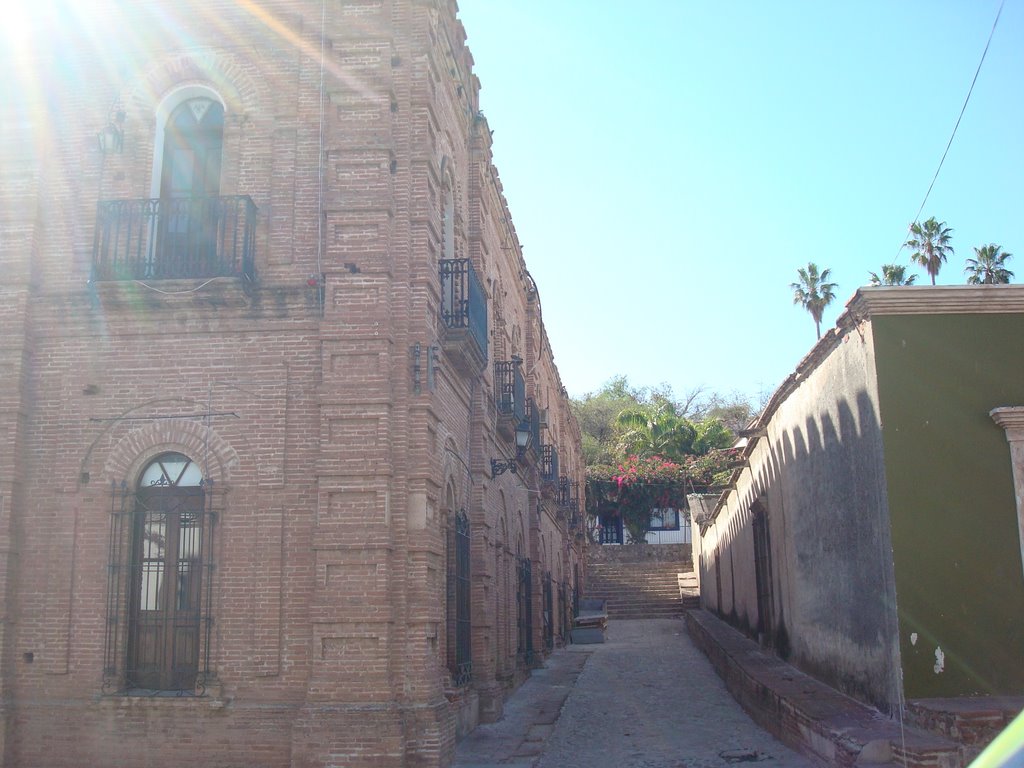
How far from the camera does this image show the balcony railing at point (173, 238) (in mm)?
11031

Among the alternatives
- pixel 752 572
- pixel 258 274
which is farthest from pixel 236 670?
pixel 752 572

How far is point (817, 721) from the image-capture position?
10.2 m

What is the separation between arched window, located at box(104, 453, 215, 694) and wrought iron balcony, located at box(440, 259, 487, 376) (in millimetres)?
3255

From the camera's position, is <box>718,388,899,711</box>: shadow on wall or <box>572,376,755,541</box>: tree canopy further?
<box>572,376,755,541</box>: tree canopy

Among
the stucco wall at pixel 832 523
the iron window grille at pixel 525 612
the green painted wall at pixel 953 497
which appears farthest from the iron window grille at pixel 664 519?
the green painted wall at pixel 953 497

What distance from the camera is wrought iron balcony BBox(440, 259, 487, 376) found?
12.2 m

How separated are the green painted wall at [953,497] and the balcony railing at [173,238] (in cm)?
662

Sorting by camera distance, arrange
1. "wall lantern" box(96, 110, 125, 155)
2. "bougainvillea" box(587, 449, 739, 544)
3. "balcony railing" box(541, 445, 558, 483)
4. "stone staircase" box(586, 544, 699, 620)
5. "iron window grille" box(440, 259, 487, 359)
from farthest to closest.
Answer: "bougainvillea" box(587, 449, 739, 544) → "stone staircase" box(586, 544, 699, 620) → "balcony railing" box(541, 445, 558, 483) → "iron window grille" box(440, 259, 487, 359) → "wall lantern" box(96, 110, 125, 155)

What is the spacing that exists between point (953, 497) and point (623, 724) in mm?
6079

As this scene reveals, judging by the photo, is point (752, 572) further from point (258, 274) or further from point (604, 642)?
point (258, 274)

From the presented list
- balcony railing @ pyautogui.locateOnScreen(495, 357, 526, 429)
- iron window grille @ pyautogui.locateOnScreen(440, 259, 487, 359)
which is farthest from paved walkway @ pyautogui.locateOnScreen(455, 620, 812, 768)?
iron window grille @ pyautogui.locateOnScreen(440, 259, 487, 359)

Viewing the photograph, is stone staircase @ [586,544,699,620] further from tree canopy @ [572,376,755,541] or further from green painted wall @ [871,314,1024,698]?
green painted wall @ [871,314,1024,698]

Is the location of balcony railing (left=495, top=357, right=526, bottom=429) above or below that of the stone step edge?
above

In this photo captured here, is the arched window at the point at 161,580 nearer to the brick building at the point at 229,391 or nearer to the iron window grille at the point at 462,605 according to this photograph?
the brick building at the point at 229,391
